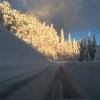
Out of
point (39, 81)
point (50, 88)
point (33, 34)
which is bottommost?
point (50, 88)

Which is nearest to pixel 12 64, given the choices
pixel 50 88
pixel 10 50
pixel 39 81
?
pixel 10 50

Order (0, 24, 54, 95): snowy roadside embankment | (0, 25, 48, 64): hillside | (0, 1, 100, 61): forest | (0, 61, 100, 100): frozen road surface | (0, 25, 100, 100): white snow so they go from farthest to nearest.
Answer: (0, 1, 100, 61): forest < (0, 25, 48, 64): hillside < (0, 24, 54, 95): snowy roadside embankment < (0, 25, 100, 100): white snow < (0, 61, 100, 100): frozen road surface

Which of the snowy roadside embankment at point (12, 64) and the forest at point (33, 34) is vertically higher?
the forest at point (33, 34)

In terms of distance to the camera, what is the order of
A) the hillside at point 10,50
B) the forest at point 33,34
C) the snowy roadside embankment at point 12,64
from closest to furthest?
the snowy roadside embankment at point 12,64 → the hillside at point 10,50 → the forest at point 33,34

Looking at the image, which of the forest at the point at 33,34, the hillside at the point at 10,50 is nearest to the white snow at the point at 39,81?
the hillside at the point at 10,50

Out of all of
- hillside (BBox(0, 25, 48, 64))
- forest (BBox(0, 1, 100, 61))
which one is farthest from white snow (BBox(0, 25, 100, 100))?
Answer: forest (BBox(0, 1, 100, 61))

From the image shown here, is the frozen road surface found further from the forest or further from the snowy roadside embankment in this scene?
the forest

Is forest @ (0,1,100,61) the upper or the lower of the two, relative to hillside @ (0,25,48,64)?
upper

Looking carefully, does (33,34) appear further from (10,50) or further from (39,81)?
(39,81)

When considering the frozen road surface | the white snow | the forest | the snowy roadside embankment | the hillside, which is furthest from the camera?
the forest

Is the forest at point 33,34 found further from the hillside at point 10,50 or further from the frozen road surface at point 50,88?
the frozen road surface at point 50,88

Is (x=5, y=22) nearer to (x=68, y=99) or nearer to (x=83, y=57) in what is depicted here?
(x=68, y=99)

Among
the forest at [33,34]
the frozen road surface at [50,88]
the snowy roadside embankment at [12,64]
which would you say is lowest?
the frozen road surface at [50,88]

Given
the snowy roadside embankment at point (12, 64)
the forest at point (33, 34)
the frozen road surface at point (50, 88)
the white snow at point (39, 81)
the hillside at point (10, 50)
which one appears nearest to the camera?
the frozen road surface at point (50, 88)
